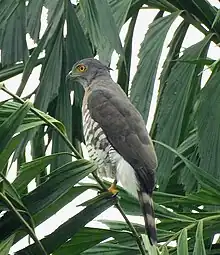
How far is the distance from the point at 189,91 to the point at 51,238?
1705mm

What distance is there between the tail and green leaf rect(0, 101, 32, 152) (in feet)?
1.80

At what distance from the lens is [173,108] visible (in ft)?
12.8

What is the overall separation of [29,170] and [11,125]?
0.59 feet

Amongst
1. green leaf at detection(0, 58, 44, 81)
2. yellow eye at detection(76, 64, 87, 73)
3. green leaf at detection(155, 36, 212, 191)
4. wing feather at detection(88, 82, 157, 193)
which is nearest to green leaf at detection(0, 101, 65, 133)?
wing feather at detection(88, 82, 157, 193)

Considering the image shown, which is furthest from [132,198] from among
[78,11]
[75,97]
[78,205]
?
[78,11]

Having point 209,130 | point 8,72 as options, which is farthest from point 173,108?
point 8,72

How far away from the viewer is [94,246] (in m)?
2.91

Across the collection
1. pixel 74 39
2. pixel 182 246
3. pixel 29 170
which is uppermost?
pixel 74 39

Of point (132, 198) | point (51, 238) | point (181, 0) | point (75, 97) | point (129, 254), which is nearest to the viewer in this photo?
point (51, 238)

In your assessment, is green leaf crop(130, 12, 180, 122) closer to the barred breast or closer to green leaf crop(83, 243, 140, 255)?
the barred breast

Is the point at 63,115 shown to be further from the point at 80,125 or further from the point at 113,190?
the point at 113,190

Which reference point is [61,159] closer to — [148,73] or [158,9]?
[148,73]

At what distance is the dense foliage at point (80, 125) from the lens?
234 cm

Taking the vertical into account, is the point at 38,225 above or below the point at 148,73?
below
